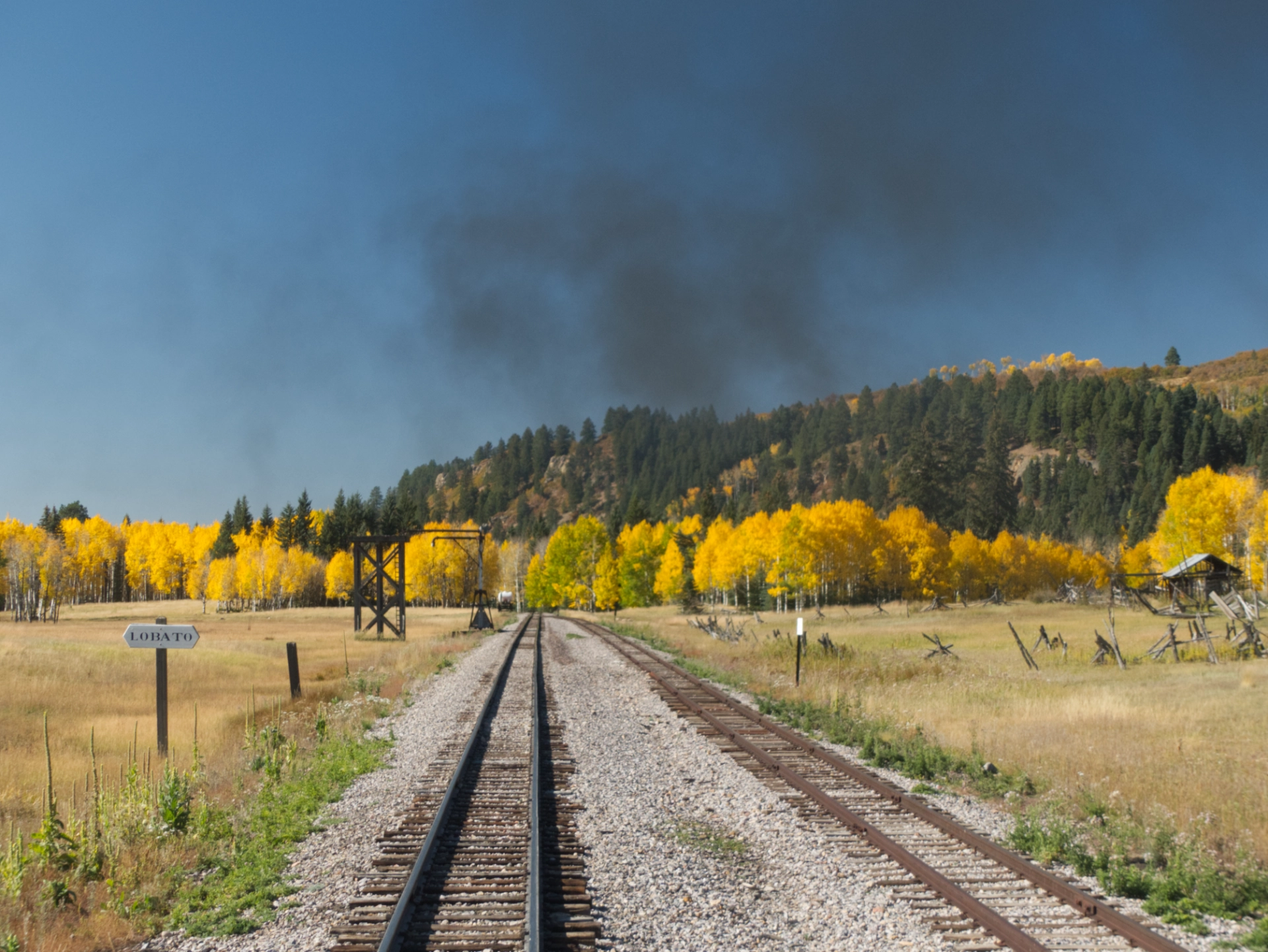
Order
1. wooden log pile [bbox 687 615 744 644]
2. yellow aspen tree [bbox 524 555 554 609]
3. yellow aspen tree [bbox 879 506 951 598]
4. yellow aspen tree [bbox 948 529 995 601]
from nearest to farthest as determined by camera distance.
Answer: wooden log pile [bbox 687 615 744 644]
yellow aspen tree [bbox 879 506 951 598]
yellow aspen tree [bbox 524 555 554 609]
yellow aspen tree [bbox 948 529 995 601]

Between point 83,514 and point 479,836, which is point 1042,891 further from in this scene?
point 83,514

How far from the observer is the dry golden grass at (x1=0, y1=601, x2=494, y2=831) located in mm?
13172

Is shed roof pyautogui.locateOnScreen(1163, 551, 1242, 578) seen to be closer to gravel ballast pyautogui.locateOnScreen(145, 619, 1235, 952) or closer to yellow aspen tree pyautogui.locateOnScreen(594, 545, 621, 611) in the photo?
yellow aspen tree pyautogui.locateOnScreen(594, 545, 621, 611)

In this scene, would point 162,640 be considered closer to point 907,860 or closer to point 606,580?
point 907,860

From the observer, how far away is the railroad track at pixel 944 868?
5.88 meters

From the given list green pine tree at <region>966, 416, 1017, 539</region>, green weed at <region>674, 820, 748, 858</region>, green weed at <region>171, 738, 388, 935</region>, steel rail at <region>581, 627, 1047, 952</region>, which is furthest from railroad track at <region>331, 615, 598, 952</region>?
green pine tree at <region>966, 416, 1017, 539</region>

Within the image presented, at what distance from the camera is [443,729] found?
1472 cm

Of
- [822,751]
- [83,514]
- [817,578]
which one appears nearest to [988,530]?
[817,578]

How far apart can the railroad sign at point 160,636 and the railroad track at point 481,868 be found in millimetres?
4032

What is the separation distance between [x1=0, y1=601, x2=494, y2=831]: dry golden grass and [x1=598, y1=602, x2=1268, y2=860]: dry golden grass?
37.1ft

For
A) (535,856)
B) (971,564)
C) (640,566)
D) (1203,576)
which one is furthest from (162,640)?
(971,564)

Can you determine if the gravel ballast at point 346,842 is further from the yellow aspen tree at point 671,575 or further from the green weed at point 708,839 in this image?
the yellow aspen tree at point 671,575

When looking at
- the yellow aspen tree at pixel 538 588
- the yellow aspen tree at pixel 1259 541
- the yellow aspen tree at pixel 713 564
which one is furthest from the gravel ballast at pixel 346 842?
the yellow aspen tree at pixel 1259 541

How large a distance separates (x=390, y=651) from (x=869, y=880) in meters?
29.8
